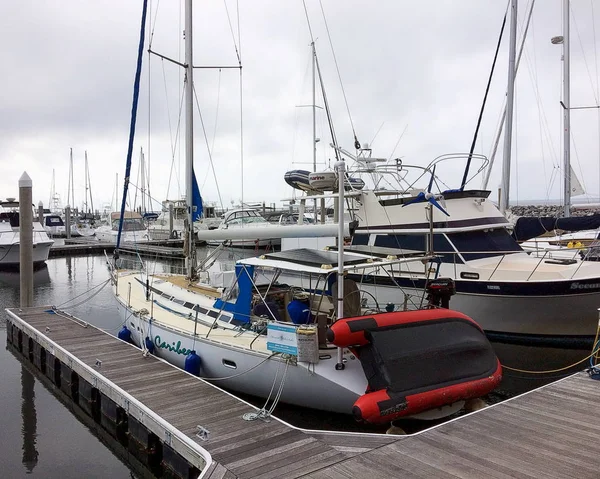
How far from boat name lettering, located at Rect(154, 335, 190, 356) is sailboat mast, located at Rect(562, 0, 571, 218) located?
1685 centimetres

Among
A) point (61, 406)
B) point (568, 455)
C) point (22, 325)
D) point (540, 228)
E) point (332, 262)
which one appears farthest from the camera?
point (540, 228)

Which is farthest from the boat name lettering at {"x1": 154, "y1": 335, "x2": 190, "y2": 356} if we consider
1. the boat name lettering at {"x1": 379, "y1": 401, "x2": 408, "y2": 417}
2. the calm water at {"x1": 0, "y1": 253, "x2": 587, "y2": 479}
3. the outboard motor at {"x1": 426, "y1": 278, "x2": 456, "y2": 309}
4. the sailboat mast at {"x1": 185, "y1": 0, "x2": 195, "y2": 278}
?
the outboard motor at {"x1": 426, "y1": 278, "x2": 456, "y2": 309}

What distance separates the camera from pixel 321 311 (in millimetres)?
8750

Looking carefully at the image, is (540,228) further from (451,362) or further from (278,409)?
(278,409)

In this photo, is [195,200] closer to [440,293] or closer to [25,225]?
[25,225]

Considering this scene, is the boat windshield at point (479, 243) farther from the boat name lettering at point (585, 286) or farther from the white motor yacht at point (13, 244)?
the white motor yacht at point (13, 244)

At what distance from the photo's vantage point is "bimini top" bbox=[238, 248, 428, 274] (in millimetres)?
7406

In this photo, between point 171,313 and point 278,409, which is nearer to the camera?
point 278,409

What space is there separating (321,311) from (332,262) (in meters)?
1.35

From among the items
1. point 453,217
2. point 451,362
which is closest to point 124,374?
point 451,362

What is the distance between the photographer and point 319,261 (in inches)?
307

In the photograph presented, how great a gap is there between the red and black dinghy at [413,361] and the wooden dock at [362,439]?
0.48m

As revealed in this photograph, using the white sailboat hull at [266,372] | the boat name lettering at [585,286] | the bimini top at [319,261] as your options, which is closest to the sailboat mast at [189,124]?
the white sailboat hull at [266,372]

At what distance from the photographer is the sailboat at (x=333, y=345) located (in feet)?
21.3
